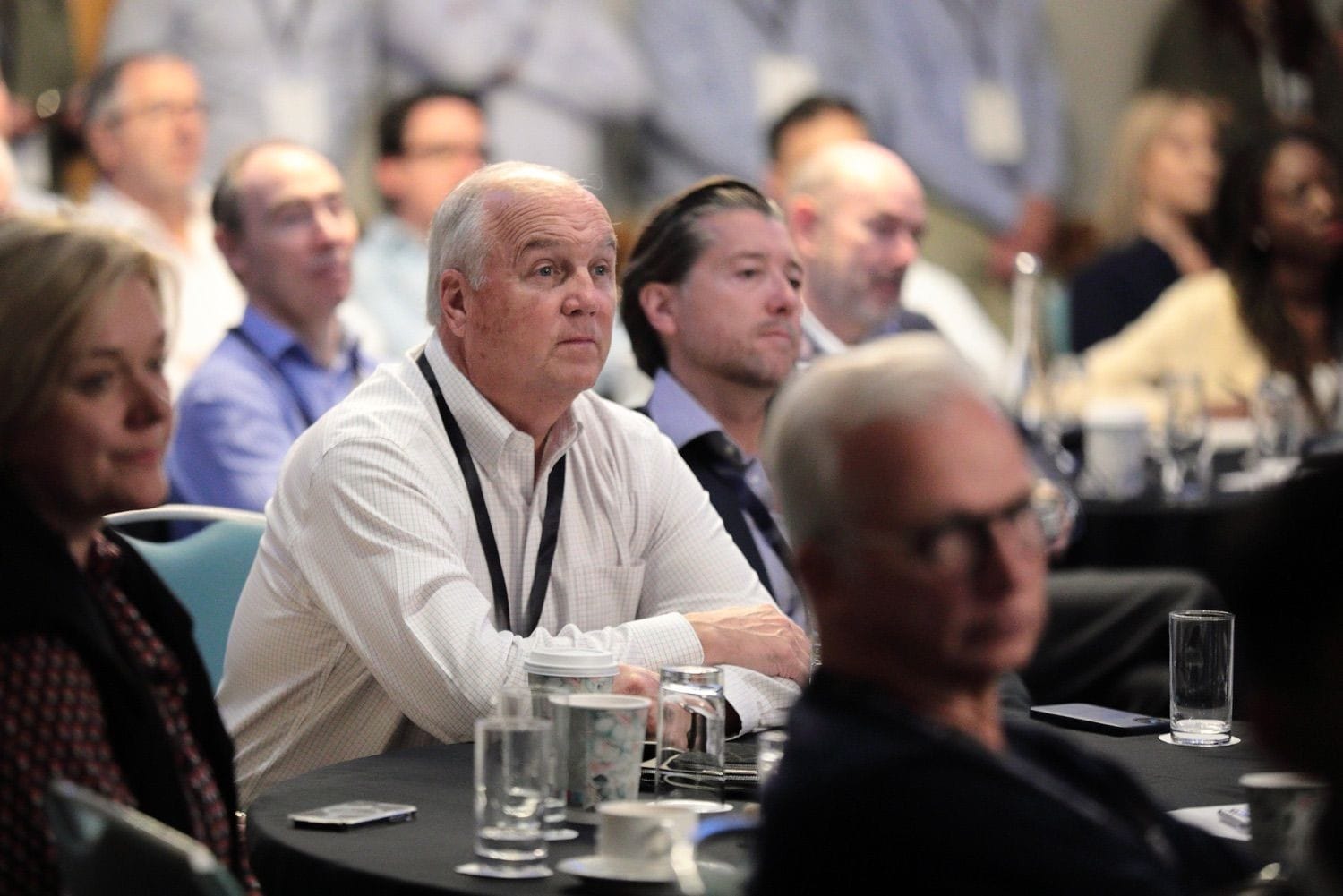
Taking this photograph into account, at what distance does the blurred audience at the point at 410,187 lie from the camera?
591 cm

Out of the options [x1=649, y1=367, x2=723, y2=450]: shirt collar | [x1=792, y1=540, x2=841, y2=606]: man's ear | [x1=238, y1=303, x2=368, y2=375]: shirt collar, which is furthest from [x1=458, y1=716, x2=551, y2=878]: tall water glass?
[x1=238, y1=303, x2=368, y2=375]: shirt collar

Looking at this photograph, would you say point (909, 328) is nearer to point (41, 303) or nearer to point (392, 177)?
point (392, 177)

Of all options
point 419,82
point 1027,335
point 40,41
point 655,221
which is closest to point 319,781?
point 655,221

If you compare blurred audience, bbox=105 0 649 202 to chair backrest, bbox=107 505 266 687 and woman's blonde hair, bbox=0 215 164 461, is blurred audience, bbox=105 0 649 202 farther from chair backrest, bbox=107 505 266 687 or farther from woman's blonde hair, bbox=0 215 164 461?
woman's blonde hair, bbox=0 215 164 461

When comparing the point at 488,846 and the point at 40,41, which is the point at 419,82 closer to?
the point at 40,41

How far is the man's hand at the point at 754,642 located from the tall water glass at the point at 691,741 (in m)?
0.42

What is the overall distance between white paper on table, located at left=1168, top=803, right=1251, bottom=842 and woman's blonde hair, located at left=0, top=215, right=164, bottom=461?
1057 mm

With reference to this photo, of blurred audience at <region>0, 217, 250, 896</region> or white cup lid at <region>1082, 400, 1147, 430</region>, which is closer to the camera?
blurred audience at <region>0, 217, 250, 896</region>

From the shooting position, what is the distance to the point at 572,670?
200 cm

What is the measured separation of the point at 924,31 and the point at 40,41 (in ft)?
13.1

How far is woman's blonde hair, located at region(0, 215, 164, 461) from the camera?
1.65 metres

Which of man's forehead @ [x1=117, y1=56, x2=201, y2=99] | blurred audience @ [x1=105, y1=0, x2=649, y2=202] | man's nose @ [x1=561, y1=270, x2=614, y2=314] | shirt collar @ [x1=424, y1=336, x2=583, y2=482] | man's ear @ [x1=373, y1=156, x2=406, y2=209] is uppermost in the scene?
blurred audience @ [x1=105, y1=0, x2=649, y2=202]

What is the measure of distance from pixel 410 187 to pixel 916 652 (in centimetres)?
484

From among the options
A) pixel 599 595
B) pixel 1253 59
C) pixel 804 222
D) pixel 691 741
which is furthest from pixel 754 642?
pixel 1253 59
